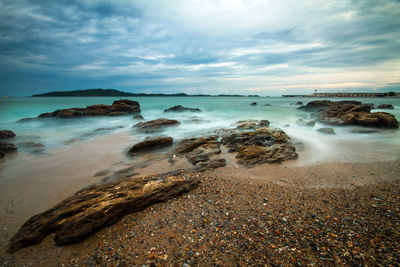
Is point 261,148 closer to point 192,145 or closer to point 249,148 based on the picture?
point 249,148

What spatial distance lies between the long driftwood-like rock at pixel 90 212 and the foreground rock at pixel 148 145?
3.97m

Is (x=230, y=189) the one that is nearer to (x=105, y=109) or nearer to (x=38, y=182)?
(x=38, y=182)

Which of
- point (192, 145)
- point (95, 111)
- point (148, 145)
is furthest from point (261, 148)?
point (95, 111)

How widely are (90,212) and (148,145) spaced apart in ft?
16.8

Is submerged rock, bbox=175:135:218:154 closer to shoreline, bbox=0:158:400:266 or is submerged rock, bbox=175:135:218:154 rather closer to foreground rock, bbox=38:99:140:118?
shoreline, bbox=0:158:400:266

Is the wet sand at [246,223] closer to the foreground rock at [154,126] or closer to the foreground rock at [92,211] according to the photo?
the foreground rock at [92,211]

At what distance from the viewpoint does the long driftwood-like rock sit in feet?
9.35

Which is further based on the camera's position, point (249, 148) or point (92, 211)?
point (249, 148)

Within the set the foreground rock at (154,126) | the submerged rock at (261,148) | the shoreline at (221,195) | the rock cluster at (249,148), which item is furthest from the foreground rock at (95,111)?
the shoreline at (221,195)

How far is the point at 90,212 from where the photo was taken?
3098 mm

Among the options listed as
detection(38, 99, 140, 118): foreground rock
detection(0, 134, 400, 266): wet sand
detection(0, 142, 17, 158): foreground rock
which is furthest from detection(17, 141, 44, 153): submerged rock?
detection(38, 99, 140, 118): foreground rock

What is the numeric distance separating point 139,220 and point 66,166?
513 cm

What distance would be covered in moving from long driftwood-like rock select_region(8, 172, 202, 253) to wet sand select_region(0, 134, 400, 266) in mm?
134

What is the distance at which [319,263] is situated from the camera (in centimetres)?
215
